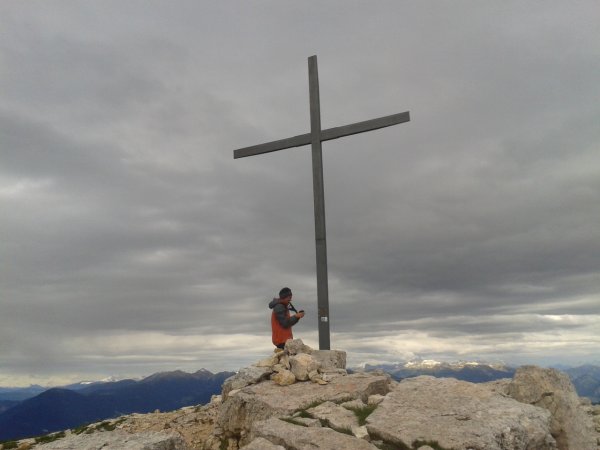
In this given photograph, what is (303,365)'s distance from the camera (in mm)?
12359

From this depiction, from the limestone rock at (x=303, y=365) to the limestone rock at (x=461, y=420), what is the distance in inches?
120

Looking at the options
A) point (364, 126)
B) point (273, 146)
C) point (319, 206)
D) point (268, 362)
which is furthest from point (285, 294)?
point (364, 126)

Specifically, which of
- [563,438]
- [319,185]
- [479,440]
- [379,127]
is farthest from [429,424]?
[379,127]

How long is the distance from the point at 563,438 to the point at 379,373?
4632 millimetres

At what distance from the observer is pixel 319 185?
1725 cm

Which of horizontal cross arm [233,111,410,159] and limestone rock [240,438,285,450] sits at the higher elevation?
horizontal cross arm [233,111,410,159]

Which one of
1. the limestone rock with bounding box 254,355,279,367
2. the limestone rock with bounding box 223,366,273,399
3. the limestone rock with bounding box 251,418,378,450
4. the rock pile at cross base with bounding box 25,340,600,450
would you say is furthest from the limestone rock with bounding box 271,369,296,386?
the limestone rock with bounding box 251,418,378,450

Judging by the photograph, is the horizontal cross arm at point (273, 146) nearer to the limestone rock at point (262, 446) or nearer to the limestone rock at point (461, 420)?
the limestone rock at point (461, 420)

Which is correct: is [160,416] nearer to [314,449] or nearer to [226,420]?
[226,420]

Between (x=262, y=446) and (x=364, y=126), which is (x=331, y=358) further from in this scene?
(x=364, y=126)

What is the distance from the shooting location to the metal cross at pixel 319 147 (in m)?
16.5

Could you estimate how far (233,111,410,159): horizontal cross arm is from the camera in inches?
674

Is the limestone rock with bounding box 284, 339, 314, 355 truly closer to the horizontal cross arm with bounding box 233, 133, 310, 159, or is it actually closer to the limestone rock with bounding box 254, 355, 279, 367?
the limestone rock with bounding box 254, 355, 279, 367

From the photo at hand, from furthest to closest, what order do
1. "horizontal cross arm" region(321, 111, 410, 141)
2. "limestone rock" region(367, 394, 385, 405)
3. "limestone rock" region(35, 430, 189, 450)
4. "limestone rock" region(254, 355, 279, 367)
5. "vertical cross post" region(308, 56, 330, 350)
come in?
"horizontal cross arm" region(321, 111, 410, 141) → "vertical cross post" region(308, 56, 330, 350) → "limestone rock" region(254, 355, 279, 367) → "limestone rock" region(367, 394, 385, 405) → "limestone rock" region(35, 430, 189, 450)
